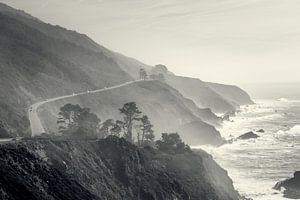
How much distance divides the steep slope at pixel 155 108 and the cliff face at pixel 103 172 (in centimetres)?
4634

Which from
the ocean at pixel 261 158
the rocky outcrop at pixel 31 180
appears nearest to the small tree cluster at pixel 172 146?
the ocean at pixel 261 158

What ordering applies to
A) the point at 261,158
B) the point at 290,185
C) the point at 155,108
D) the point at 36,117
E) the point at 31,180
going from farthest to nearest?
the point at 155,108, the point at 261,158, the point at 36,117, the point at 290,185, the point at 31,180

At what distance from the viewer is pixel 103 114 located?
436 ft

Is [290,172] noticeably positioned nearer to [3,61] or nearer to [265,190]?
[265,190]

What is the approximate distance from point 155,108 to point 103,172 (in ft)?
301

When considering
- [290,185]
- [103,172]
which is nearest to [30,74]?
[103,172]

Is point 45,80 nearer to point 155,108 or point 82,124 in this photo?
point 155,108

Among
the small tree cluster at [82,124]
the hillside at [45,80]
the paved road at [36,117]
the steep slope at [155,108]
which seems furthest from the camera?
the steep slope at [155,108]

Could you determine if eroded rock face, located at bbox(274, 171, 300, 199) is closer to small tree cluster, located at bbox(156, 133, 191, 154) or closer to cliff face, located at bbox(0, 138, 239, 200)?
cliff face, located at bbox(0, 138, 239, 200)

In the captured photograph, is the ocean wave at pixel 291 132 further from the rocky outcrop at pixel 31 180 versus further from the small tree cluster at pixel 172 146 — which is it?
the rocky outcrop at pixel 31 180

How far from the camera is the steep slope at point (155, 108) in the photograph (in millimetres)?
135125

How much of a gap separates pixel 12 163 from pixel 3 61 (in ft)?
304

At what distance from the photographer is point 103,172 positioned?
62375 millimetres

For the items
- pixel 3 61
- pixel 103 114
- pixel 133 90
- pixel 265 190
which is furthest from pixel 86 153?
pixel 133 90
